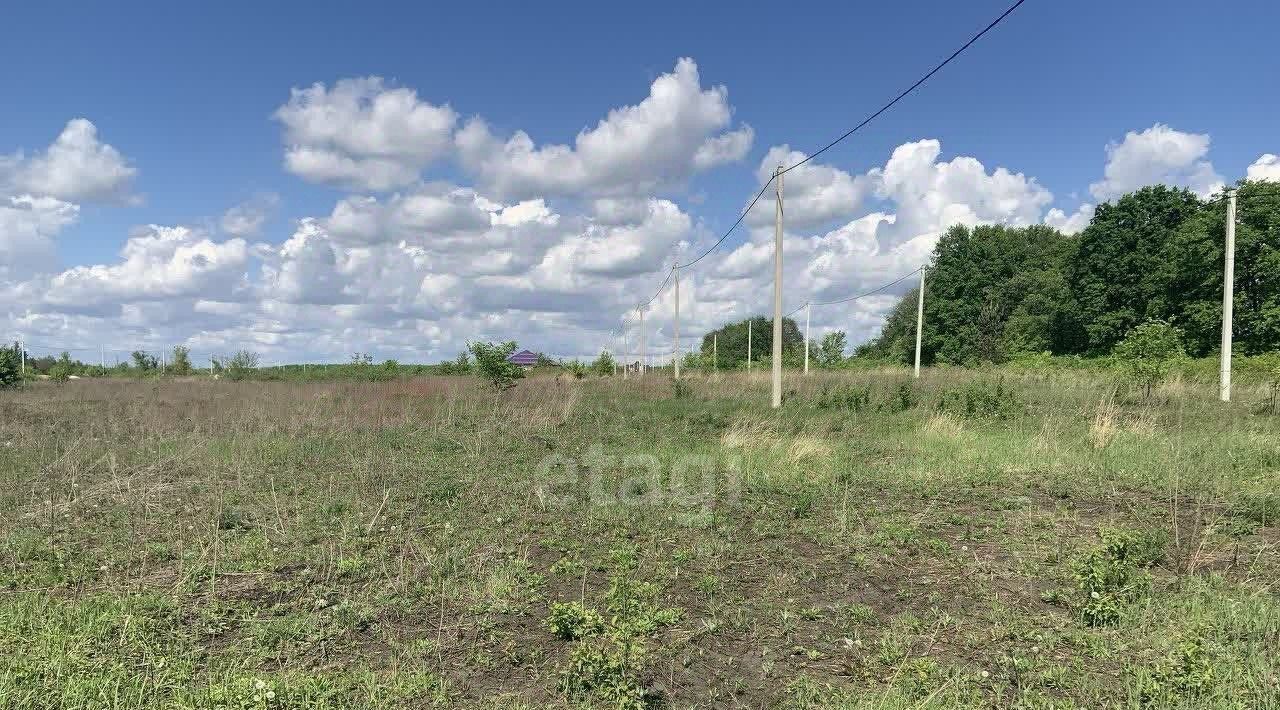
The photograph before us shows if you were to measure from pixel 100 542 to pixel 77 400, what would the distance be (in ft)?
53.9

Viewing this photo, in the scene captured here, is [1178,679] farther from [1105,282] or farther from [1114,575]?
[1105,282]

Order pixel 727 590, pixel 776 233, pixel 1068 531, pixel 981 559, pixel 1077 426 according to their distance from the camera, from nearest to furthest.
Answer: pixel 727 590 < pixel 981 559 < pixel 1068 531 < pixel 1077 426 < pixel 776 233

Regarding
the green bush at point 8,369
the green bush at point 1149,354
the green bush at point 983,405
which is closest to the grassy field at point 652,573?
the green bush at point 983,405

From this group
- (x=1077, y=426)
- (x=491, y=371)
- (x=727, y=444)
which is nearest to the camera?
(x=727, y=444)

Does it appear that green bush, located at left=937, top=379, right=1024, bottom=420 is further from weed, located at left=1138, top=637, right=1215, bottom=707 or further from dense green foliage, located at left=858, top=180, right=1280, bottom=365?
dense green foliage, located at left=858, top=180, right=1280, bottom=365

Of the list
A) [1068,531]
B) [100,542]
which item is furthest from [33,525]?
[1068,531]

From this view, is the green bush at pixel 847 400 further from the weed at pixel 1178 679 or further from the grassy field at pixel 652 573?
the weed at pixel 1178 679

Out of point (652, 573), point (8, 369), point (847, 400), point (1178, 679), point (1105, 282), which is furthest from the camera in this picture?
point (1105, 282)

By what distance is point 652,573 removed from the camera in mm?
4680

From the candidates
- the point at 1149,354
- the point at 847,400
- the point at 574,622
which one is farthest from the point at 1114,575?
the point at 1149,354

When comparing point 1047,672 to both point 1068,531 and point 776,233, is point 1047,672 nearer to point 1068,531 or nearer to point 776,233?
point 1068,531

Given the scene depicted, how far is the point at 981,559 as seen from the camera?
489 cm

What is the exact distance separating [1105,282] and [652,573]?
39.5 m

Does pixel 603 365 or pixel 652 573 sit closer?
pixel 652 573
